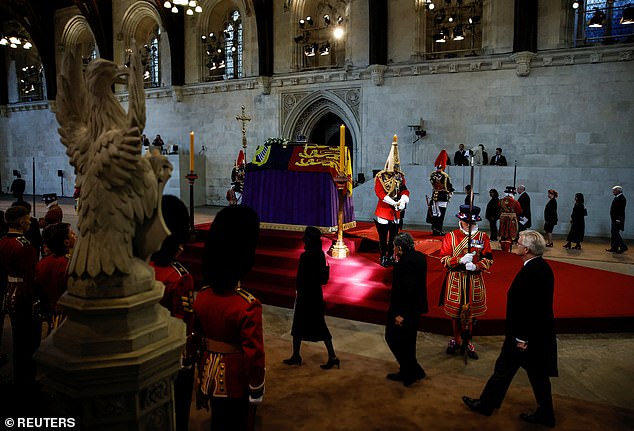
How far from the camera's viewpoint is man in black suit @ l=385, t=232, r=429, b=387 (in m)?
3.95

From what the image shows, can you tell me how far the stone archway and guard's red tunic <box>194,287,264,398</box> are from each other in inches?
492

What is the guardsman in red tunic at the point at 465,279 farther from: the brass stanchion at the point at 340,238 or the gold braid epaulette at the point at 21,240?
Answer: the gold braid epaulette at the point at 21,240

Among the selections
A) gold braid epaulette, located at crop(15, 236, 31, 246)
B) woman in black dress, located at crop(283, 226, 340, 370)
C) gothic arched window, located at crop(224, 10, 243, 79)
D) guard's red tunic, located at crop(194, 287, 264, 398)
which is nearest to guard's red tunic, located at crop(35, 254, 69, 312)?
gold braid epaulette, located at crop(15, 236, 31, 246)

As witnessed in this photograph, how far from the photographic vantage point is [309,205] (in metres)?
7.71

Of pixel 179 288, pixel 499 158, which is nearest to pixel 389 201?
pixel 179 288

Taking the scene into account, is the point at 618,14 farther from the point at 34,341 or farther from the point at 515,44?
the point at 34,341

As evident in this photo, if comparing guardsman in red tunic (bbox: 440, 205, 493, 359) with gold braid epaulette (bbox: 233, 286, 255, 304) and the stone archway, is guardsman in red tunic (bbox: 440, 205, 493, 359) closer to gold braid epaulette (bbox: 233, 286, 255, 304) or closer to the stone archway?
gold braid epaulette (bbox: 233, 286, 255, 304)

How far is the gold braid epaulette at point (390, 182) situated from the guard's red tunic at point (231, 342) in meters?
4.75

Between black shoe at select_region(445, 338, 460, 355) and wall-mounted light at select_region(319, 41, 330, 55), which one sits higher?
wall-mounted light at select_region(319, 41, 330, 55)

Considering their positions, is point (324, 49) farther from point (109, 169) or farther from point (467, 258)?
point (109, 169)

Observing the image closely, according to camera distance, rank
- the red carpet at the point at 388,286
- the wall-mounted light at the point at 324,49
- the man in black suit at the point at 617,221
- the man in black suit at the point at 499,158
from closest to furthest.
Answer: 1. the red carpet at the point at 388,286
2. the man in black suit at the point at 617,221
3. the man in black suit at the point at 499,158
4. the wall-mounted light at the point at 324,49

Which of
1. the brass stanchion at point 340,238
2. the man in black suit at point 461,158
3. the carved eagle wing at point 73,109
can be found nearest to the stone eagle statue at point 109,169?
the carved eagle wing at point 73,109

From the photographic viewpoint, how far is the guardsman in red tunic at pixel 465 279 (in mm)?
4562

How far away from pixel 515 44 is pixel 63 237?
12.4 meters
